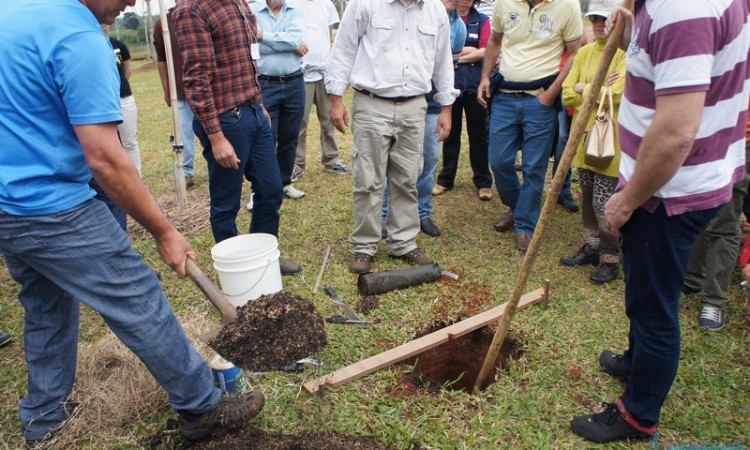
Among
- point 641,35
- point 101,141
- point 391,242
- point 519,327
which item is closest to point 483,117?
point 391,242

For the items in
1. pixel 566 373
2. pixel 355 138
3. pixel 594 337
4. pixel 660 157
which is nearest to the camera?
pixel 660 157

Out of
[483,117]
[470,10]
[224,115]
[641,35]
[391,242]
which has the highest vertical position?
[641,35]

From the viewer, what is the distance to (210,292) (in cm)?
258

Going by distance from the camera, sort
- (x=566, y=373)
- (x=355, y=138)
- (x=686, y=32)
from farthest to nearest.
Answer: (x=355, y=138)
(x=566, y=373)
(x=686, y=32)

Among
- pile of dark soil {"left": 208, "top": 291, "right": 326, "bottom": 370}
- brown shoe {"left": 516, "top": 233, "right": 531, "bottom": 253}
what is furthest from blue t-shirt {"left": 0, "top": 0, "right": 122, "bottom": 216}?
brown shoe {"left": 516, "top": 233, "right": 531, "bottom": 253}

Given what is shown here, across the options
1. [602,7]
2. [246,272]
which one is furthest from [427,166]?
[246,272]

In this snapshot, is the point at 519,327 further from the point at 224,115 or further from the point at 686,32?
the point at 224,115

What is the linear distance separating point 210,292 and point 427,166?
9.94 ft

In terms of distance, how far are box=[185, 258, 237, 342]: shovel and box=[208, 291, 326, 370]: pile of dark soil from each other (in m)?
0.05

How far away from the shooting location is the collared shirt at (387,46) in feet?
12.7

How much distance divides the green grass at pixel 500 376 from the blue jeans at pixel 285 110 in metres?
0.88

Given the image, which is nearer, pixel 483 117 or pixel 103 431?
pixel 103 431

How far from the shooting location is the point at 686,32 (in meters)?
1.75

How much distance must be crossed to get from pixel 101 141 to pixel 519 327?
9.12 feet
